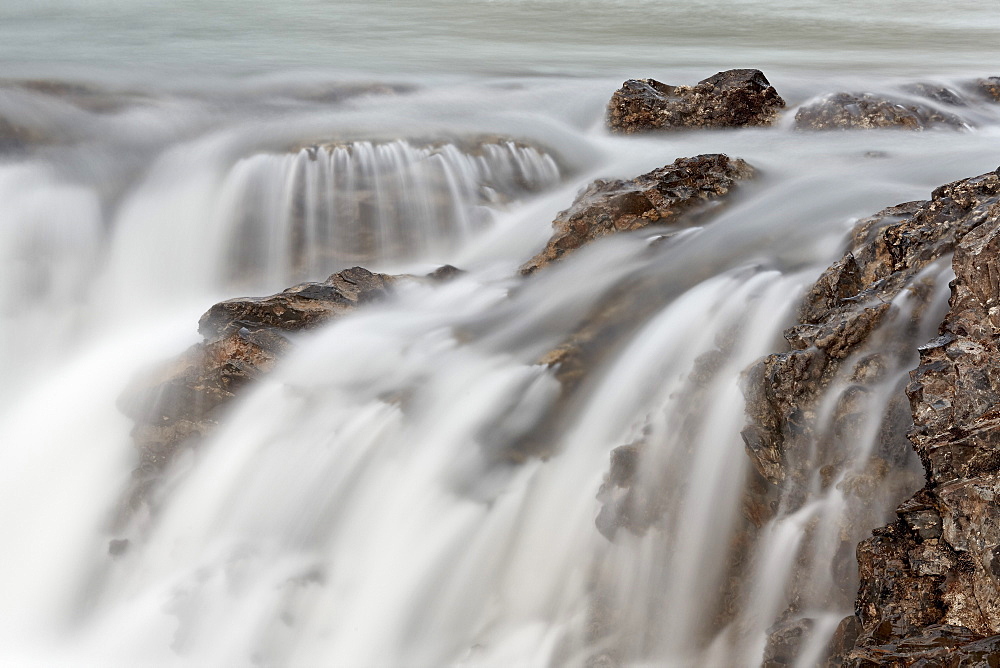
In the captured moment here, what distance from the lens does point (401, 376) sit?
605cm

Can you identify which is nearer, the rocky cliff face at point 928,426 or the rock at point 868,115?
the rocky cliff face at point 928,426

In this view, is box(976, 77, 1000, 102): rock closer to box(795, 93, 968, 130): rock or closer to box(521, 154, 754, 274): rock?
box(795, 93, 968, 130): rock

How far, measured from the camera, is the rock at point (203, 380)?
Result: 6043mm

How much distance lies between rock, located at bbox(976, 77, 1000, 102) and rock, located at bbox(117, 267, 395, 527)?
10.0m

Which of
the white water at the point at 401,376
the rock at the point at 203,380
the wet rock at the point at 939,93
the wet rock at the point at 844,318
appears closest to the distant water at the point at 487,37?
the white water at the point at 401,376

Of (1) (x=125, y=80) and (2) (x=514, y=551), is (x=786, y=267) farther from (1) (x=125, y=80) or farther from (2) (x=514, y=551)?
(1) (x=125, y=80)

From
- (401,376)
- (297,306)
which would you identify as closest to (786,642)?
(401,376)

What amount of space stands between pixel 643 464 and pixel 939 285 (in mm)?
1772

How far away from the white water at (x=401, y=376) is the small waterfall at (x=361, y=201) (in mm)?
31

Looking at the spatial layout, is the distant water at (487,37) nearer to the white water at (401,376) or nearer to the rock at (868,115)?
the white water at (401,376)

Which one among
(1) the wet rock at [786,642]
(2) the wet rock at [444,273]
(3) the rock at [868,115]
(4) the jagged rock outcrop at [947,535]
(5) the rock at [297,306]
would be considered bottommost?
(1) the wet rock at [786,642]

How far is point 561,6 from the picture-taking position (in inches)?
930

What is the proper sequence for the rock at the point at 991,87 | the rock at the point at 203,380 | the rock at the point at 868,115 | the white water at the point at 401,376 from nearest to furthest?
the white water at the point at 401,376 → the rock at the point at 203,380 → the rock at the point at 868,115 → the rock at the point at 991,87

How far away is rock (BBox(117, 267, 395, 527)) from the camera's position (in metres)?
6.04
